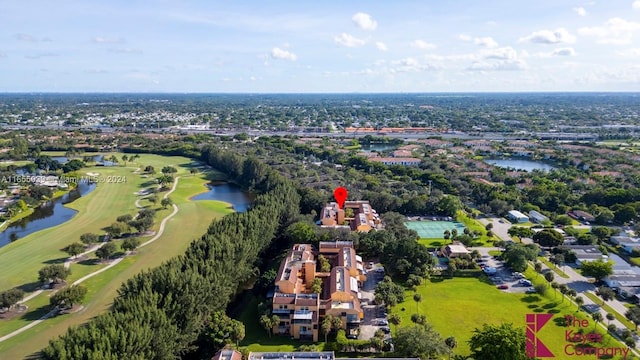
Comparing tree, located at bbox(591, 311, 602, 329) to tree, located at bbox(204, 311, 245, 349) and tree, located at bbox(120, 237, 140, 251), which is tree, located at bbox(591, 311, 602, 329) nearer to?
tree, located at bbox(204, 311, 245, 349)

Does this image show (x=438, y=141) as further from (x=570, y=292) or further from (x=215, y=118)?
(x=215, y=118)

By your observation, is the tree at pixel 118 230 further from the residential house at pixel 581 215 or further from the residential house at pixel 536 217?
the residential house at pixel 581 215

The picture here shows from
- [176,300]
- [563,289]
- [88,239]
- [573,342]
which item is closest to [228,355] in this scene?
[176,300]

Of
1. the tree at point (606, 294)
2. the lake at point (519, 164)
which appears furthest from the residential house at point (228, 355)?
the lake at point (519, 164)

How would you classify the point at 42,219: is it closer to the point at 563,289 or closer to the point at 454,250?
the point at 454,250

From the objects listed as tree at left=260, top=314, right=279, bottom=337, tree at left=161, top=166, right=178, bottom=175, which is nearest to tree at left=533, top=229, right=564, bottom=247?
tree at left=260, top=314, right=279, bottom=337

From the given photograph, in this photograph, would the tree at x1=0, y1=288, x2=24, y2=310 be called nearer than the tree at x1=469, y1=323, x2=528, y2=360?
No
